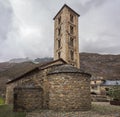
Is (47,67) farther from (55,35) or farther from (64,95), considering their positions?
(55,35)

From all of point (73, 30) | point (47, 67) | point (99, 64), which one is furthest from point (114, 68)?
point (47, 67)

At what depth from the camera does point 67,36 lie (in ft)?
118

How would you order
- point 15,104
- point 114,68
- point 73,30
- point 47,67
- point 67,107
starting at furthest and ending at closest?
point 114,68 → point 73,30 → point 47,67 → point 15,104 → point 67,107

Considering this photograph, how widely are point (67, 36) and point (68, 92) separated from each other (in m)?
22.0

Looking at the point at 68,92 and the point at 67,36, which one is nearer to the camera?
the point at 68,92

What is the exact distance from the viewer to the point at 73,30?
128ft

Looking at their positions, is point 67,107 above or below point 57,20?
below

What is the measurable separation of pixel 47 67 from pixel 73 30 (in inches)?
892

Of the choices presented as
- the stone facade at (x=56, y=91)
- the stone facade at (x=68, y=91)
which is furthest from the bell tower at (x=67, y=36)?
the stone facade at (x=68, y=91)

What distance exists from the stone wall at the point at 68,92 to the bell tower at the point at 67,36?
19.1 meters

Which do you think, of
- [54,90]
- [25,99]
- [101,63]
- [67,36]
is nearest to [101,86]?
[67,36]

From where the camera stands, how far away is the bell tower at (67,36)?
35781 millimetres

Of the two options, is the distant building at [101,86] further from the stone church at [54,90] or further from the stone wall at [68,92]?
the stone wall at [68,92]

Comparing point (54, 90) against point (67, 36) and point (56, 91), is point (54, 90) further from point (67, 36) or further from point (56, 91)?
point (67, 36)
